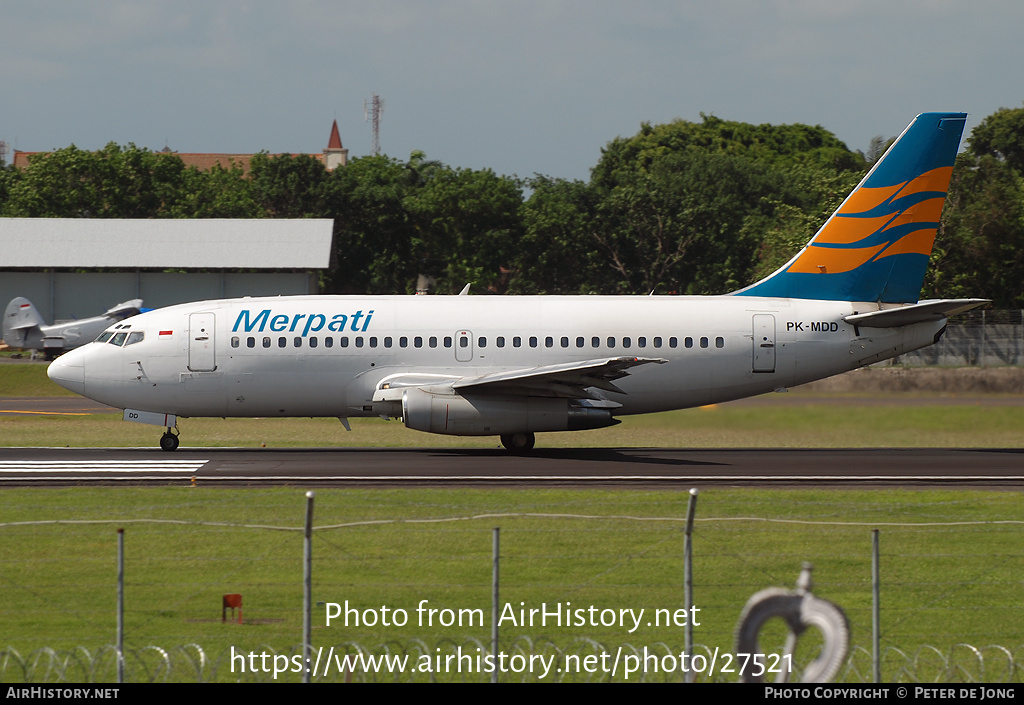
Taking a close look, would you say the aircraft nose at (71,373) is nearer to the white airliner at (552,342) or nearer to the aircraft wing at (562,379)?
the white airliner at (552,342)

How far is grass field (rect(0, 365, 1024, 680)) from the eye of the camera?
1284 centimetres

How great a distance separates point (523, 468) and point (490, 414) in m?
2.77

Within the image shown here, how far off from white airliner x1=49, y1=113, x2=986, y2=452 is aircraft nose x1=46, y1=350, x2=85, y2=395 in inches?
1.4

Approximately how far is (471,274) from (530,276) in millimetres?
4473

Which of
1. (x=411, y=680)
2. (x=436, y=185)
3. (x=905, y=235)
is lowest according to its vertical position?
(x=411, y=680)

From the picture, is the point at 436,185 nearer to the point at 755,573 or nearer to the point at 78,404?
the point at 78,404

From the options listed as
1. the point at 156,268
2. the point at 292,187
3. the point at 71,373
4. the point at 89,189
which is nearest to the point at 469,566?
the point at 71,373

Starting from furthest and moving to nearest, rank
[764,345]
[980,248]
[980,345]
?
[980,248] → [980,345] → [764,345]

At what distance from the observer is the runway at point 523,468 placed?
24562mm

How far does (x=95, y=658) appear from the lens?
11.6 m

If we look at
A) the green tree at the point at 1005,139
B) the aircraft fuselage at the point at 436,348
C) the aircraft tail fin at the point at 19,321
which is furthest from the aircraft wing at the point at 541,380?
the green tree at the point at 1005,139

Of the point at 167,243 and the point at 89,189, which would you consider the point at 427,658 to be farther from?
the point at 89,189

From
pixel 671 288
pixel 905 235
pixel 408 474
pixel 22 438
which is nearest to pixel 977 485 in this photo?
pixel 905 235

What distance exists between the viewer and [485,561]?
16.3 m
